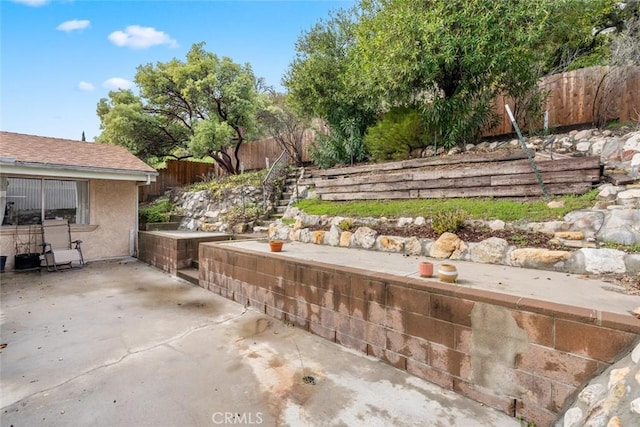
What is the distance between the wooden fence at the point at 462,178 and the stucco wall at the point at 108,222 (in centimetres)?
591

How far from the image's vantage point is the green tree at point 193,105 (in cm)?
1152

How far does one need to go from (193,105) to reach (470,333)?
13451 millimetres

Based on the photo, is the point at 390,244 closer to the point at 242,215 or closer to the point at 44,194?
the point at 242,215

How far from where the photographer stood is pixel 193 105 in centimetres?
1255

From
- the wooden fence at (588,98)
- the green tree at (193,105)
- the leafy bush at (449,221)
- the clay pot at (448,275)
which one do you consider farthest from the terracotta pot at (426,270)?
the green tree at (193,105)

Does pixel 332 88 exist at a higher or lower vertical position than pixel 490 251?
higher

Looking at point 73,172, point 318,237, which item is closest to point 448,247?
point 318,237

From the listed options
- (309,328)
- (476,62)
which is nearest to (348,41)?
(476,62)

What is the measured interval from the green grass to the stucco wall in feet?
18.8

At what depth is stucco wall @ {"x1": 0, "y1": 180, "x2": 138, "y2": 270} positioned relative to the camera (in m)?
7.91

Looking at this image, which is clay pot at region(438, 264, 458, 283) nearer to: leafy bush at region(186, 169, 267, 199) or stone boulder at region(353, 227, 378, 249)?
stone boulder at region(353, 227, 378, 249)

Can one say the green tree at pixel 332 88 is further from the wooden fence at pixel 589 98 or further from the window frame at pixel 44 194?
the window frame at pixel 44 194

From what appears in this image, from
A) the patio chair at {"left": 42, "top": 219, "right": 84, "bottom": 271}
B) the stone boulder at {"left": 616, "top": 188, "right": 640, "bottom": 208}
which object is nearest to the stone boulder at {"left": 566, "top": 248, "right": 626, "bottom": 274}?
the stone boulder at {"left": 616, "top": 188, "right": 640, "bottom": 208}

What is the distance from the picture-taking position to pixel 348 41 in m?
8.30
